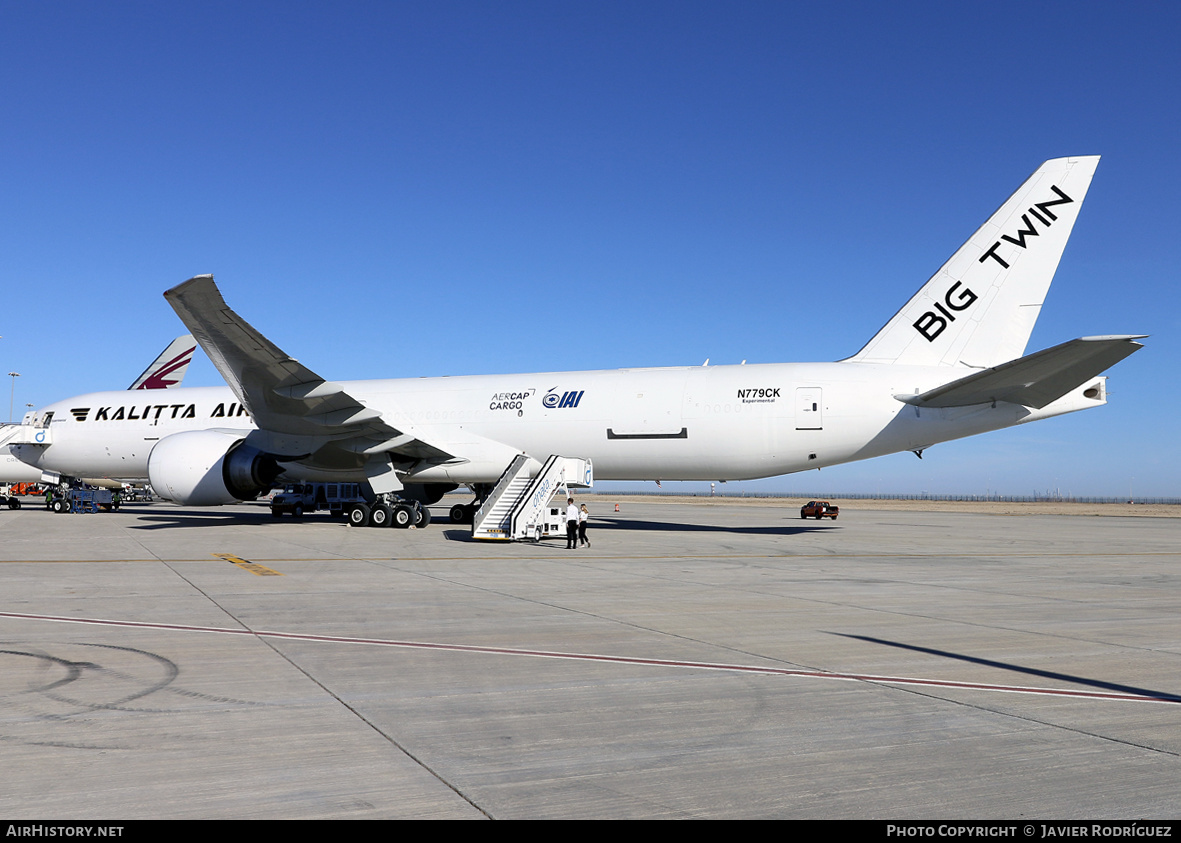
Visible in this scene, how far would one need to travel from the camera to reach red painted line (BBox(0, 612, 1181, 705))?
650cm

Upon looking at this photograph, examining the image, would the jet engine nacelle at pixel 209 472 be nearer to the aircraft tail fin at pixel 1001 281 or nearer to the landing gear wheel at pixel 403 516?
the landing gear wheel at pixel 403 516

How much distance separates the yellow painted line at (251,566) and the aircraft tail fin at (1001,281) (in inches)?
660

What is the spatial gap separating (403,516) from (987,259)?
58.0ft

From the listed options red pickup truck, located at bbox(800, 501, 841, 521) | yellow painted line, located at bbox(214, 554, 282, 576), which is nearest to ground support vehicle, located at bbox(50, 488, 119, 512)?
yellow painted line, located at bbox(214, 554, 282, 576)

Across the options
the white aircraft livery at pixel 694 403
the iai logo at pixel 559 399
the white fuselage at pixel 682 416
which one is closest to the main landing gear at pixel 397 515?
the white aircraft livery at pixel 694 403

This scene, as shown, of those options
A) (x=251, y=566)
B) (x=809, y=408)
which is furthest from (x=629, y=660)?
(x=809, y=408)

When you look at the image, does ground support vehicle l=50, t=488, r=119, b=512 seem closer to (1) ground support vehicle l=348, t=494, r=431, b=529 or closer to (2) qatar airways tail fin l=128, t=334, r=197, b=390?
(2) qatar airways tail fin l=128, t=334, r=197, b=390

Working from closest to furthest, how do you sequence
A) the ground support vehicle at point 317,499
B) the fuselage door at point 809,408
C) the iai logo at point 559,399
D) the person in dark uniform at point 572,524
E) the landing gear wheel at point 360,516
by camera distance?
the person in dark uniform at point 572,524 < the fuselage door at point 809,408 < the iai logo at point 559,399 < the landing gear wheel at point 360,516 < the ground support vehicle at point 317,499

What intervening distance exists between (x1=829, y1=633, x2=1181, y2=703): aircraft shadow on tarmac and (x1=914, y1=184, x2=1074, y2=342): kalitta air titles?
16.3 metres

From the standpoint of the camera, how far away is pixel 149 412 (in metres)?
30.5

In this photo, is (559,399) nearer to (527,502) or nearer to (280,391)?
(527,502)

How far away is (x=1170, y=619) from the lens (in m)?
10.5

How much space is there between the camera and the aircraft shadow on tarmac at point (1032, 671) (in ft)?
21.4
